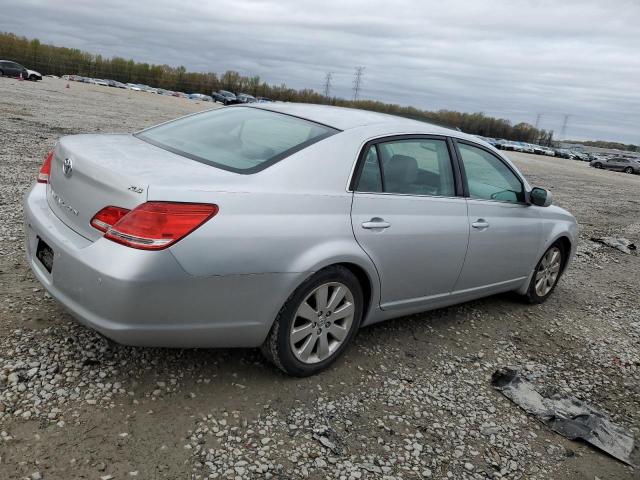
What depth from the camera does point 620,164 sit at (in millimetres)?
47438

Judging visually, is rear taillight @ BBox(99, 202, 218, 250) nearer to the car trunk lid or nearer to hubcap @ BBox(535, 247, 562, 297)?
the car trunk lid

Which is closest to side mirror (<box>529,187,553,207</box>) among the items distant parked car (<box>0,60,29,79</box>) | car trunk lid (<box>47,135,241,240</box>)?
car trunk lid (<box>47,135,241,240</box>)

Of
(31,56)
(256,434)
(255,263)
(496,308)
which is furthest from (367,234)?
(31,56)

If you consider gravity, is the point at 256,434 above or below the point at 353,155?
below

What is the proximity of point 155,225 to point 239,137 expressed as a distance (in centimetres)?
117

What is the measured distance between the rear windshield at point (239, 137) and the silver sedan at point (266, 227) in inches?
0.7

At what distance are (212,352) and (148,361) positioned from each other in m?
0.40

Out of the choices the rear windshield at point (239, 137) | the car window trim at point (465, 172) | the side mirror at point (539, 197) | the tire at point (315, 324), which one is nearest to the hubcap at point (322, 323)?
the tire at point (315, 324)

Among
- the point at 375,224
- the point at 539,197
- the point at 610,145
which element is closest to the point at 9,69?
the point at 539,197

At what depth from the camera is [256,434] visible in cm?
283

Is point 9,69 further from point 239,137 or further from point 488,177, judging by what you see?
point 488,177

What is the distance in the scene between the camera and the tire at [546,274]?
5.32 meters

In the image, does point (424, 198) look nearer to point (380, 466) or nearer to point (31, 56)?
point (380, 466)

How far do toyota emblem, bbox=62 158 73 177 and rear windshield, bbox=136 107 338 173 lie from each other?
584 millimetres
